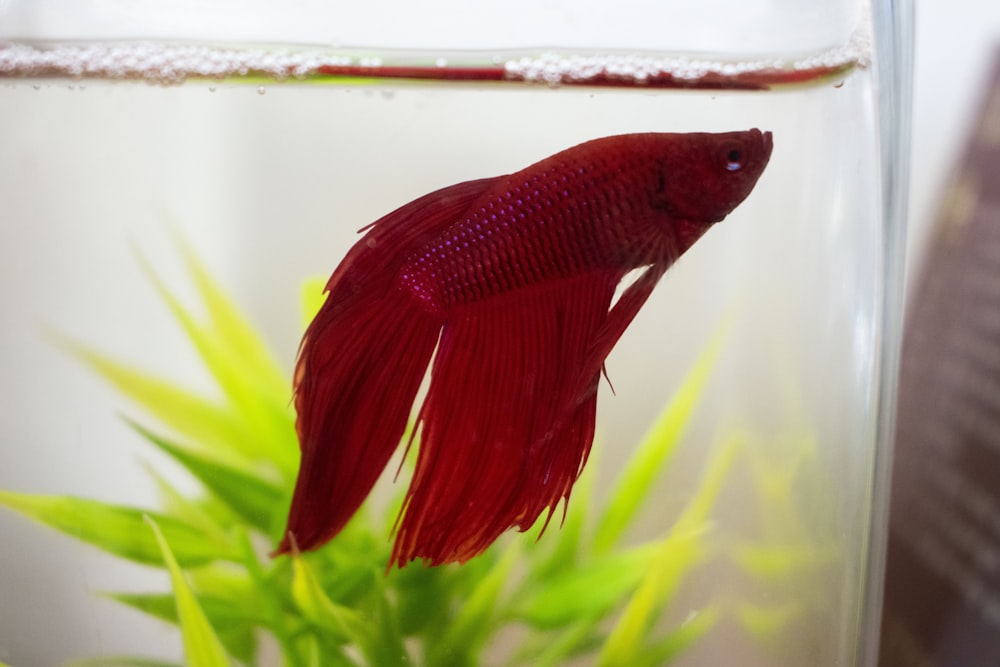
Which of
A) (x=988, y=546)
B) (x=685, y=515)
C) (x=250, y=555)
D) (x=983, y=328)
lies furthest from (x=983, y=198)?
(x=250, y=555)

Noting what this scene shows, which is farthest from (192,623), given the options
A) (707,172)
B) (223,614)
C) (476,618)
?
(707,172)

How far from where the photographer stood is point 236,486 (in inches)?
12.9

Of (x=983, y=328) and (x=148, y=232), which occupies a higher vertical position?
(x=148, y=232)

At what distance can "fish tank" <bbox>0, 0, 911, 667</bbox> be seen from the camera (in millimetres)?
289

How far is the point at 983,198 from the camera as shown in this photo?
21.8 inches

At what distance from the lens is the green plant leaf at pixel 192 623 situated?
329 millimetres

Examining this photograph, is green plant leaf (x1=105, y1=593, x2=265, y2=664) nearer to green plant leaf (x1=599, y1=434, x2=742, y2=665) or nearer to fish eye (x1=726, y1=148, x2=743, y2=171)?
green plant leaf (x1=599, y1=434, x2=742, y2=665)

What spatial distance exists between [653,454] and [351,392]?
0.14 metres

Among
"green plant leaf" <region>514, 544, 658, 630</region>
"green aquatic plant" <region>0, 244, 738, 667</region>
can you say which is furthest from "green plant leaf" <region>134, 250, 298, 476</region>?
"green plant leaf" <region>514, 544, 658, 630</region>

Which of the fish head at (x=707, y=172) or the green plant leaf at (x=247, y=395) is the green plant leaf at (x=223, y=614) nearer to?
the green plant leaf at (x=247, y=395)

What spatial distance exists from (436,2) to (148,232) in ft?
0.51

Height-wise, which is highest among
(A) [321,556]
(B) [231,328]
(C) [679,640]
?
(B) [231,328]

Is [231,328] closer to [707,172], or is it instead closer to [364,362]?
[364,362]

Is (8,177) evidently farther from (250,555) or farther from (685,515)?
(685,515)
